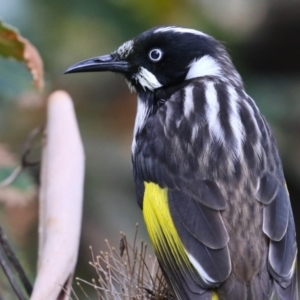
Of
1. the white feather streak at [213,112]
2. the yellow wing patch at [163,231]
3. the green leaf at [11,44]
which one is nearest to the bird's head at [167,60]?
the white feather streak at [213,112]

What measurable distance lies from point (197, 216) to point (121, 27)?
315 cm

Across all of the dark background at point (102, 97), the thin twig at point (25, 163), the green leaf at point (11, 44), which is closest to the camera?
the green leaf at point (11, 44)

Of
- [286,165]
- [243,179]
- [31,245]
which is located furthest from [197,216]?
[286,165]

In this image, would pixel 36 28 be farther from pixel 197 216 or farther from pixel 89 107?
pixel 197 216

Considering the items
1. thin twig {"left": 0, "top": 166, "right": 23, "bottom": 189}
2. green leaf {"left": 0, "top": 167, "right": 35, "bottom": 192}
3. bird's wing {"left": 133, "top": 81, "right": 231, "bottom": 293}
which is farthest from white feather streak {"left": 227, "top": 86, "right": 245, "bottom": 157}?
green leaf {"left": 0, "top": 167, "right": 35, "bottom": 192}

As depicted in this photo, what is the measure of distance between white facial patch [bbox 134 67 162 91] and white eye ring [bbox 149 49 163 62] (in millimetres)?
63

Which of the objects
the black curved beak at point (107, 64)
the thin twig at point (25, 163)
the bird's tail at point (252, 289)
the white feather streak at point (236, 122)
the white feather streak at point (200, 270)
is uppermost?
the black curved beak at point (107, 64)

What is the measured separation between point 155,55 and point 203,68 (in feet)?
0.74

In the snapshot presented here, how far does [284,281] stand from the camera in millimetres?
3354

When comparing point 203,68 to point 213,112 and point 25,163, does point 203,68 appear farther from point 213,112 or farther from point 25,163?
point 25,163

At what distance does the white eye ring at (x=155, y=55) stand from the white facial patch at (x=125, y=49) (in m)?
0.10

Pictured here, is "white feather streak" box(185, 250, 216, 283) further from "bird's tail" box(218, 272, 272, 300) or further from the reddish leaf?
the reddish leaf

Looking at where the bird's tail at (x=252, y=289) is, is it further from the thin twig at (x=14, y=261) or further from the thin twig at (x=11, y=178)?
the thin twig at (x=11, y=178)

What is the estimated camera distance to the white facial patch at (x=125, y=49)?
4.29 meters
